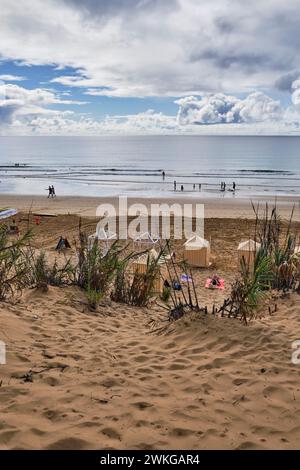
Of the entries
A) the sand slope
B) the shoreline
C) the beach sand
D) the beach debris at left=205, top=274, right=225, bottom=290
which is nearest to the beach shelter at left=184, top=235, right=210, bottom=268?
the beach debris at left=205, top=274, right=225, bottom=290

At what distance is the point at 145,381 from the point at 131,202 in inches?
1072

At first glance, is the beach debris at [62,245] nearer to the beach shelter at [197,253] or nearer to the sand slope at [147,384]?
the beach shelter at [197,253]

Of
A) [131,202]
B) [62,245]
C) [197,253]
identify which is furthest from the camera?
[131,202]

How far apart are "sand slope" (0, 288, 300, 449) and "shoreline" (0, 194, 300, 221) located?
19.2 metres

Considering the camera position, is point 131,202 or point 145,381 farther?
point 131,202

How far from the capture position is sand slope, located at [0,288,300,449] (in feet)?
10.2

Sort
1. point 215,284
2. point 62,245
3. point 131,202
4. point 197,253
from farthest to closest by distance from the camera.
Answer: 1. point 131,202
2. point 62,245
3. point 197,253
4. point 215,284

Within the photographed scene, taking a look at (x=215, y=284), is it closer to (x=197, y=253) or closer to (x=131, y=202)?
(x=197, y=253)

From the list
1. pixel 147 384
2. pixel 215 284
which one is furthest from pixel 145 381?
pixel 215 284

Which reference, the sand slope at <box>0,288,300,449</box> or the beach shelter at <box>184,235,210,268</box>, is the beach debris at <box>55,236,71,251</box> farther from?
the sand slope at <box>0,288,300,449</box>

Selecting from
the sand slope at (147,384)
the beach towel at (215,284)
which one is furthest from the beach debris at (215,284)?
the sand slope at (147,384)

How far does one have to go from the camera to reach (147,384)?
154 inches

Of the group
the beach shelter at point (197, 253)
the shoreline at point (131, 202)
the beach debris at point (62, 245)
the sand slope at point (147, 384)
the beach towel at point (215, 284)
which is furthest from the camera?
the shoreline at point (131, 202)

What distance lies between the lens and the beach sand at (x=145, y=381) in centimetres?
310
